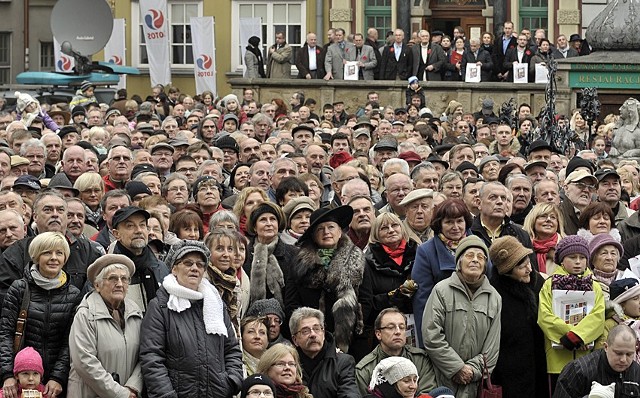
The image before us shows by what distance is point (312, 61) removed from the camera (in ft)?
116

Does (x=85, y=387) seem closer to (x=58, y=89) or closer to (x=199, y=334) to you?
(x=199, y=334)

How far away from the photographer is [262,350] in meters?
13.4

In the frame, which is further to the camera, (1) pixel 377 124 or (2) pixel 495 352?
(1) pixel 377 124

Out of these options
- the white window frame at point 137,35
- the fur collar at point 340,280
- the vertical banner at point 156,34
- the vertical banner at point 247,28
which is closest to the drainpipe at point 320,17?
the white window frame at point 137,35

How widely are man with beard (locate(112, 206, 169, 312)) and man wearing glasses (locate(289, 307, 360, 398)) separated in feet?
3.49

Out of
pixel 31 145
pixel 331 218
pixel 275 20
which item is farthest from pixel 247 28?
pixel 331 218

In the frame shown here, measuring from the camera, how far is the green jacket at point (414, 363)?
13.4m

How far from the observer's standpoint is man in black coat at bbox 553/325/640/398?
1295cm

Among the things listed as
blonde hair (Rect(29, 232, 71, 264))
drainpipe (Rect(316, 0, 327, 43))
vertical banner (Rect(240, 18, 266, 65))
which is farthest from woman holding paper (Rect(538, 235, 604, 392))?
drainpipe (Rect(316, 0, 327, 43))

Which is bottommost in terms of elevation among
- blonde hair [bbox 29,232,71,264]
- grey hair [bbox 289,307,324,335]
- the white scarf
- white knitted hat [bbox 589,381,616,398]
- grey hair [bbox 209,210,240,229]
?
white knitted hat [bbox 589,381,616,398]

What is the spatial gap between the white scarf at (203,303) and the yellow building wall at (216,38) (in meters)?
31.2

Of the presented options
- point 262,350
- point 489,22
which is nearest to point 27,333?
point 262,350

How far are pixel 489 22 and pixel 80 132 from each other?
845 inches

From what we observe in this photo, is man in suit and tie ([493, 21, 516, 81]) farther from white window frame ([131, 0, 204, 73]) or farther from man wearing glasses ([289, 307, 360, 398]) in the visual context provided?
man wearing glasses ([289, 307, 360, 398])
